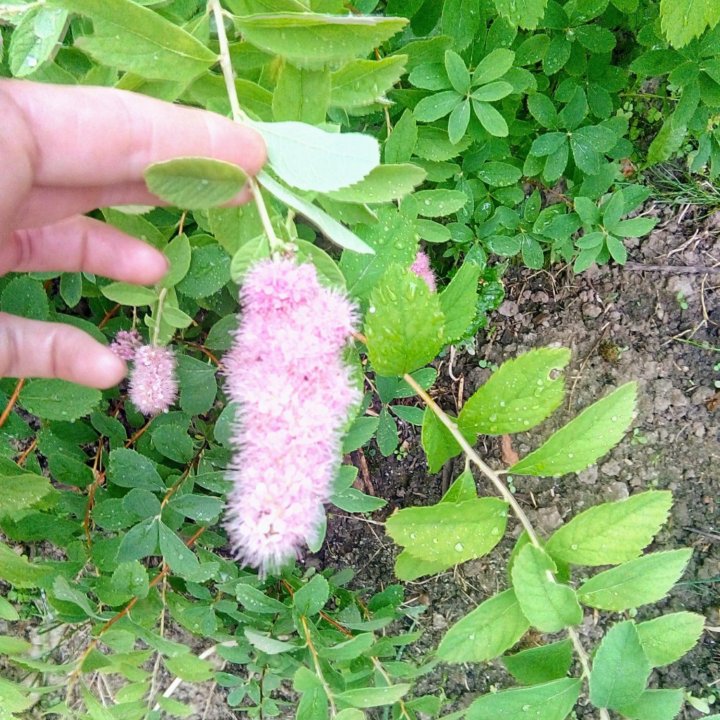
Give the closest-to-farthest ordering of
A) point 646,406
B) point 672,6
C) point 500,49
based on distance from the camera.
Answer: point 672,6, point 500,49, point 646,406

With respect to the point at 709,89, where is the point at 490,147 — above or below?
below

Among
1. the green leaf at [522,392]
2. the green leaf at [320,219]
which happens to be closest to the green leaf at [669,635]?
the green leaf at [522,392]

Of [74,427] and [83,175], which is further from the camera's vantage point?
[74,427]

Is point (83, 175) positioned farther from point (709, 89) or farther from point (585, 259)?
point (709, 89)

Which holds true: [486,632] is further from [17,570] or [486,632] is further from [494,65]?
[494,65]

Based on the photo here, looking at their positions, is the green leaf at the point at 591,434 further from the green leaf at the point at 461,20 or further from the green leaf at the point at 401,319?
the green leaf at the point at 461,20

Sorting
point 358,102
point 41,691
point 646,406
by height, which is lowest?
point 41,691

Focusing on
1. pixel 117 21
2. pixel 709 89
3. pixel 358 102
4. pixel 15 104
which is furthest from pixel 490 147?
pixel 15 104
